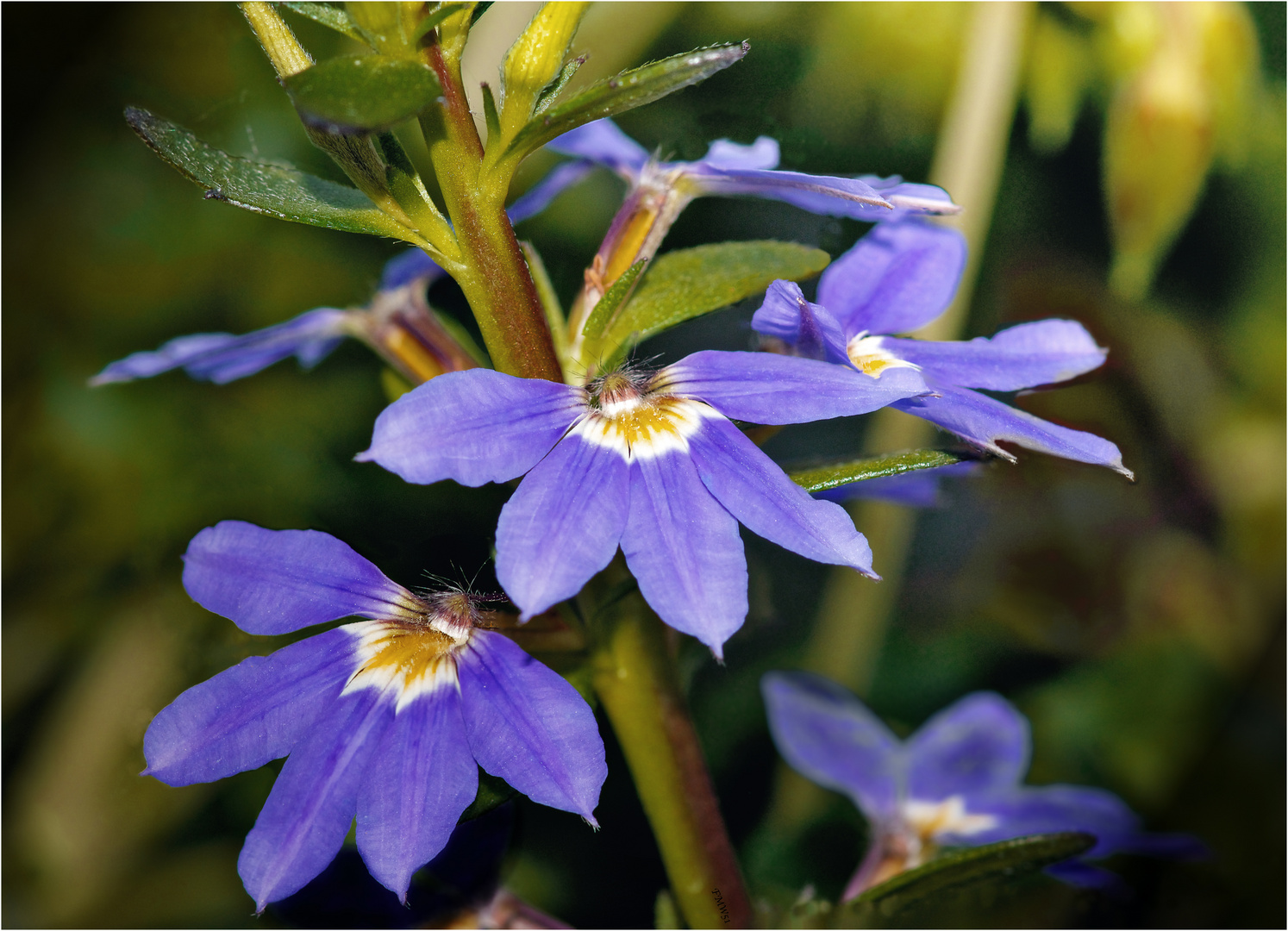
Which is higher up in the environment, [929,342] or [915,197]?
[915,197]

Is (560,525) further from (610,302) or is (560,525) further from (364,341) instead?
(364,341)

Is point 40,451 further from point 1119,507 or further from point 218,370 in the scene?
point 1119,507

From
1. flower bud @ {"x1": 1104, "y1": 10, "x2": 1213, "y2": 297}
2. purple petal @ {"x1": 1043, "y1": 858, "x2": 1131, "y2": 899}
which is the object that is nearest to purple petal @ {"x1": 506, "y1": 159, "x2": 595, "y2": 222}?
flower bud @ {"x1": 1104, "y1": 10, "x2": 1213, "y2": 297}

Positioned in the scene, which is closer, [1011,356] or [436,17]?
[436,17]

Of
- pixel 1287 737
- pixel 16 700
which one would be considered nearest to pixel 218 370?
pixel 16 700

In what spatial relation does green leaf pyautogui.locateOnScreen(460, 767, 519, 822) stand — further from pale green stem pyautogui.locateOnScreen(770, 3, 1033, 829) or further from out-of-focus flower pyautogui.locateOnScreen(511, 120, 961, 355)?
pale green stem pyautogui.locateOnScreen(770, 3, 1033, 829)

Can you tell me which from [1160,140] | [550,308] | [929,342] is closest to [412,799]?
[550,308]
